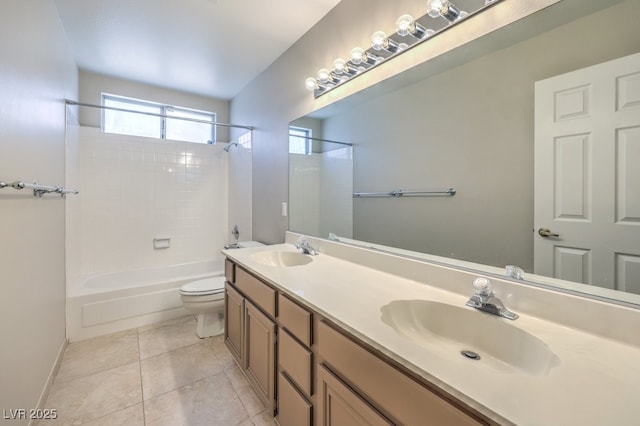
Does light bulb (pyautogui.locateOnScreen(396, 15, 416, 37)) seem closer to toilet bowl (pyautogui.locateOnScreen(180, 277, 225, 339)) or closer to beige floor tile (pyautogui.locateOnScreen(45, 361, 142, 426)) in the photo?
toilet bowl (pyautogui.locateOnScreen(180, 277, 225, 339))

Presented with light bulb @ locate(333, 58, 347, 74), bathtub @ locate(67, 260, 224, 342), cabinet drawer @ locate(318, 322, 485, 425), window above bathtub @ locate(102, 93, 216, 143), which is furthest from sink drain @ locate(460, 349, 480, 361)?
window above bathtub @ locate(102, 93, 216, 143)

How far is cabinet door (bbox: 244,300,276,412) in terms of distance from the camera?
1.38 m

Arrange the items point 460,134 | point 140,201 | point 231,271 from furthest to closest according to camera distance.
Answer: point 140,201 < point 231,271 < point 460,134

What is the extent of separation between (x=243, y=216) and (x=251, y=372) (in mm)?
1895

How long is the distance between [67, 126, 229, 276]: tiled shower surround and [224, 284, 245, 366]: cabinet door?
61.2 inches

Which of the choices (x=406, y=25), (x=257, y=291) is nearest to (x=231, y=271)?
(x=257, y=291)

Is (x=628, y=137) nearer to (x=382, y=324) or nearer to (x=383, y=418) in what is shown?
(x=382, y=324)

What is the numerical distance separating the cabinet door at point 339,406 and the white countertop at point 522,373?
21cm

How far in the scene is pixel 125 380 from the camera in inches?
70.7

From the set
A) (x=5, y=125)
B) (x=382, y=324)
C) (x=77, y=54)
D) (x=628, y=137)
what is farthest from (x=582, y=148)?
(x=77, y=54)

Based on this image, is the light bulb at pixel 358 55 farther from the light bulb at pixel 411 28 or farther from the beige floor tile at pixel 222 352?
the beige floor tile at pixel 222 352

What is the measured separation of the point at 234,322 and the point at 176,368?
0.54 m

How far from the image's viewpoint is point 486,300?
0.94 meters

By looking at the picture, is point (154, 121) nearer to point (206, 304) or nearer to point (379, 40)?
point (206, 304)
